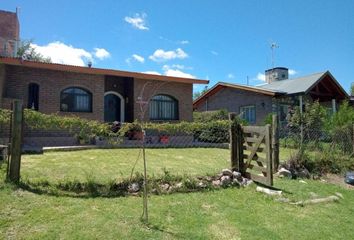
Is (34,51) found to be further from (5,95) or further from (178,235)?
(178,235)

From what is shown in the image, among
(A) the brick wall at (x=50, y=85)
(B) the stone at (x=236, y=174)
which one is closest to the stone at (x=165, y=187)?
(B) the stone at (x=236, y=174)

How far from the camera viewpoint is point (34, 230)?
4152 mm

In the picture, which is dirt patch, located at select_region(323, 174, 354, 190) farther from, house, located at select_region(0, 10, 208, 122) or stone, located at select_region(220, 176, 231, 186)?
house, located at select_region(0, 10, 208, 122)

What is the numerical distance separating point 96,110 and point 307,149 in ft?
31.2

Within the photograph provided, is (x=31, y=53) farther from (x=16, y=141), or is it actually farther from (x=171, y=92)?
(x=16, y=141)

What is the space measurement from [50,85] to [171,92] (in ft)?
20.4

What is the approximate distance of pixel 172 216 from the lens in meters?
5.05

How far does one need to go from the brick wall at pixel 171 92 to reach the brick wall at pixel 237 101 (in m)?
6.60

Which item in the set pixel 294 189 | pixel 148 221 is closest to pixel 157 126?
pixel 148 221

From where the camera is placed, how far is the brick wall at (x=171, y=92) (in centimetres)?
1653

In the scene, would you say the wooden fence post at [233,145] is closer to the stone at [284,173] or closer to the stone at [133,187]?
the stone at [284,173]

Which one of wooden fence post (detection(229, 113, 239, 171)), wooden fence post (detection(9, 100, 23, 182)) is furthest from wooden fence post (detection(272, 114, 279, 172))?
wooden fence post (detection(9, 100, 23, 182))

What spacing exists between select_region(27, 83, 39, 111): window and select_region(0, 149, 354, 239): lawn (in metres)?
7.53

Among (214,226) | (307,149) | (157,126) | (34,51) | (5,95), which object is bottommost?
(214,226)
